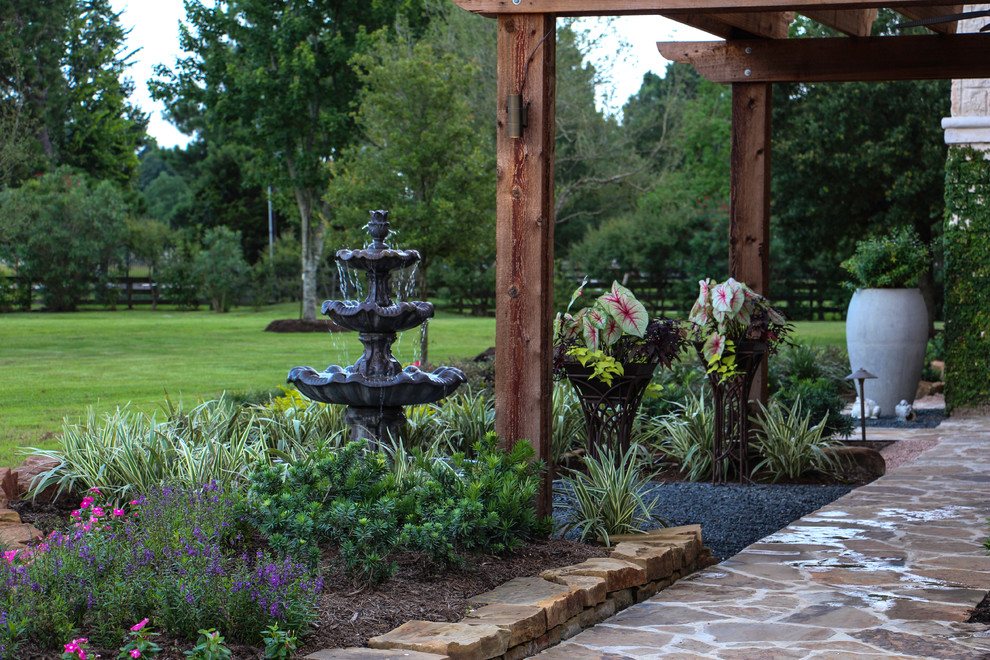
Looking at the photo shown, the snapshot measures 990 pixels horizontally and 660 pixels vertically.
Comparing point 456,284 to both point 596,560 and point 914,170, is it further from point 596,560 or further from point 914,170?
point 596,560

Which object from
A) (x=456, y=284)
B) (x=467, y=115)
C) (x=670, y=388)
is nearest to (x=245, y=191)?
(x=456, y=284)

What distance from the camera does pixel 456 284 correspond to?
27.9 metres

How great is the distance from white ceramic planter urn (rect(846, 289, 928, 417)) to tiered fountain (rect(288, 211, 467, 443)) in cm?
628

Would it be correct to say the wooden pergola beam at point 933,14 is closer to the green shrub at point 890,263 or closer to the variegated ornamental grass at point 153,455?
the green shrub at point 890,263

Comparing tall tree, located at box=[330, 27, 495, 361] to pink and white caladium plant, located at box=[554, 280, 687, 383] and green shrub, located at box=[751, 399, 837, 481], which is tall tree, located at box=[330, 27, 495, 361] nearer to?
green shrub, located at box=[751, 399, 837, 481]

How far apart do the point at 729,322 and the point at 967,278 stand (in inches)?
201

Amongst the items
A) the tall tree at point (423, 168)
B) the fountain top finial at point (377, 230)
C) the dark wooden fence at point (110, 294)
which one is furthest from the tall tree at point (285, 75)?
the fountain top finial at point (377, 230)

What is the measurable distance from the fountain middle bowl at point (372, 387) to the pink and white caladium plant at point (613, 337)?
721 mm

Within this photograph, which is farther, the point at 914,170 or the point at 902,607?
the point at 914,170

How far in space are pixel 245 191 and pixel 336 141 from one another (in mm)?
16944

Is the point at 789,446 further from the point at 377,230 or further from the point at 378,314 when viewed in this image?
the point at 377,230

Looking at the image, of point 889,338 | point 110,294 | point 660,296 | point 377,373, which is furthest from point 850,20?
point 110,294

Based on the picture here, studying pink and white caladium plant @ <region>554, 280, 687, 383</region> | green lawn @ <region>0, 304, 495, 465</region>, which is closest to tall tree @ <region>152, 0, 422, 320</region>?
green lawn @ <region>0, 304, 495, 465</region>

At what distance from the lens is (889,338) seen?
34.8 ft
